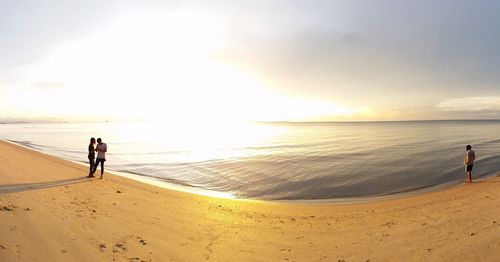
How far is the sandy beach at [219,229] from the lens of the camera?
24.1 feet

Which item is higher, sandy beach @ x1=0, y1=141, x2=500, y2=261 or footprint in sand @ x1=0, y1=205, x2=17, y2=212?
footprint in sand @ x1=0, y1=205, x2=17, y2=212

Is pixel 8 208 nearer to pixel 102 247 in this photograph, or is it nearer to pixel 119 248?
pixel 102 247

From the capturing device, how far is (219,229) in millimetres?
10180

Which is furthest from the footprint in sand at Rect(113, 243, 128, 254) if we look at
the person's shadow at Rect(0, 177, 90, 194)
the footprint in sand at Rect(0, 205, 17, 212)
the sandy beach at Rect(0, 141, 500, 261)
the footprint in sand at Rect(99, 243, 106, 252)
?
the person's shadow at Rect(0, 177, 90, 194)

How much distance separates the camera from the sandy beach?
7344mm

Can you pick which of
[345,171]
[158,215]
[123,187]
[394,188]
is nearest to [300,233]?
[158,215]

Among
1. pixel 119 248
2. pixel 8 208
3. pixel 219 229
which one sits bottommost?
pixel 219 229

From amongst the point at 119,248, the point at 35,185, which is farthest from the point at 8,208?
the point at 35,185

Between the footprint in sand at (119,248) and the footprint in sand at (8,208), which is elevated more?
the footprint in sand at (8,208)

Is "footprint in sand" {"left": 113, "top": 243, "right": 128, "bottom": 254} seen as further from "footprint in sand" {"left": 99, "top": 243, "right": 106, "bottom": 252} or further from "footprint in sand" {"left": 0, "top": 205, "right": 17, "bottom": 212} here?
"footprint in sand" {"left": 0, "top": 205, "right": 17, "bottom": 212}

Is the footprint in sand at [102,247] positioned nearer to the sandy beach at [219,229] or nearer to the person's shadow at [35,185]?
the sandy beach at [219,229]

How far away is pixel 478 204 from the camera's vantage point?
43.2ft

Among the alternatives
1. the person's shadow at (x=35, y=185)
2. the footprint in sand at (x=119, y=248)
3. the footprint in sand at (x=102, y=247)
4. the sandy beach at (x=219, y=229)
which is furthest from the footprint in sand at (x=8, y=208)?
the footprint in sand at (x=119, y=248)

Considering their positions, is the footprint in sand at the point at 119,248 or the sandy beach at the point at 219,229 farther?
the sandy beach at the point at 219,229
